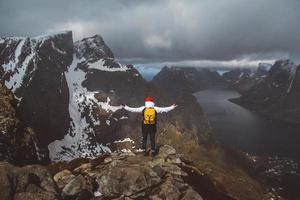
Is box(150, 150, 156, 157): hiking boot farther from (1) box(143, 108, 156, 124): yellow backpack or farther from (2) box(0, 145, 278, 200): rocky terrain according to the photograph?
(1) box(143, 108, 156, 124): yellow backpack

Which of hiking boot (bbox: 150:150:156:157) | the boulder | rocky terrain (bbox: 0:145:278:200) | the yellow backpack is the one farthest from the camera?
hiking boot (bbox: 150:150:156:157)

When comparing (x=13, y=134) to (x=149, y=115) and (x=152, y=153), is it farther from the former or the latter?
(x=149, y=115)

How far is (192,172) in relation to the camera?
32.8 meters

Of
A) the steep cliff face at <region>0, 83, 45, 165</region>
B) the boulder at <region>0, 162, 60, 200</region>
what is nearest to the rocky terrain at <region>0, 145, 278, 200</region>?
the boulder at <region>0, 162, 60, 200</region>

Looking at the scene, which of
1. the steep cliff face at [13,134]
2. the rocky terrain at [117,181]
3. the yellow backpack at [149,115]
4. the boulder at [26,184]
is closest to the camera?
the boulder at [26,184]

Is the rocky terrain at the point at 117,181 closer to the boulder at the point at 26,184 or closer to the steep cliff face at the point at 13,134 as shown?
the boulder at the point at 26,184

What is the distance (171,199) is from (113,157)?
11.2 m

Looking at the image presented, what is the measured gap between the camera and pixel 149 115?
3212 centimetres

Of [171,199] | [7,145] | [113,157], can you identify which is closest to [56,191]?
[171,199]

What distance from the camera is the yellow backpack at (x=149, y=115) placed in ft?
105

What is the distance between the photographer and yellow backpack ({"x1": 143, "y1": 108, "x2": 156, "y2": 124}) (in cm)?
3200

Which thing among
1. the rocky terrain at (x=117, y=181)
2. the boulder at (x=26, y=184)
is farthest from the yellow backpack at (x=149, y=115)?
the boulder at (x=26, y=184)

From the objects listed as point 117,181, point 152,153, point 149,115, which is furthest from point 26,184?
point 152,153

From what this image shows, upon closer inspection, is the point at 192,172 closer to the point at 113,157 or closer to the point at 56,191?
the point at 113,157
